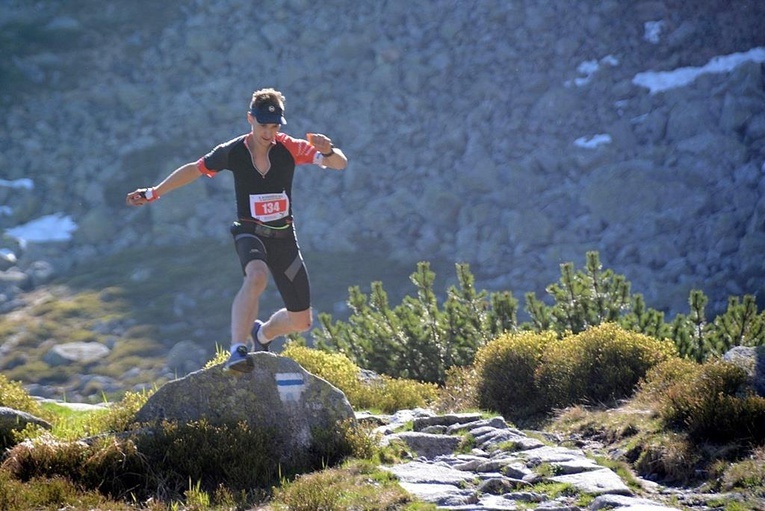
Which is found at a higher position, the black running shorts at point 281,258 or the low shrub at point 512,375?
the black running shorts at point 281,258

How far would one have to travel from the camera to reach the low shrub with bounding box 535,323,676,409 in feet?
42.0

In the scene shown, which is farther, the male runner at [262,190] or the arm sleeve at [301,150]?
the arm sleeve at [301,150]

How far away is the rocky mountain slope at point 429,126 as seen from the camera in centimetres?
10344

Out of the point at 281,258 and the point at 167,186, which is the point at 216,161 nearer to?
the point at 167,186

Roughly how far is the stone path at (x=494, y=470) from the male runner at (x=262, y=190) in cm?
199

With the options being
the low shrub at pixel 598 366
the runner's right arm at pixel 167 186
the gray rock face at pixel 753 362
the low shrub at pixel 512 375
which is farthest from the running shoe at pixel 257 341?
the gray rock face at pixel 753 362

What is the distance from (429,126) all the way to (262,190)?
120 meters

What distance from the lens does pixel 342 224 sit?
122 m

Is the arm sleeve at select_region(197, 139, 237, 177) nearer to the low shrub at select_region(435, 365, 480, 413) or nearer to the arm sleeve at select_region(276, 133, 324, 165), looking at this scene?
the arm sleeve at select_region(276, 133, 324, 165)

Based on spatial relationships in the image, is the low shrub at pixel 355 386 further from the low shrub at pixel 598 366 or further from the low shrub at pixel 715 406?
the low shrub at pixel 715 406

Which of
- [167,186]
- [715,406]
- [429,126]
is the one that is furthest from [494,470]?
[429,126]

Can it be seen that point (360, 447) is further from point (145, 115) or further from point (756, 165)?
point (145, 115)

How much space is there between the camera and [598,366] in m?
13.1

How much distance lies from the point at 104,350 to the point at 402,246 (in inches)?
1451
